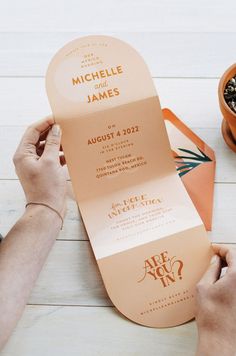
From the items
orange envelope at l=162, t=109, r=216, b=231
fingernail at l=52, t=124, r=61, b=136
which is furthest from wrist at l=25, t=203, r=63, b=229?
orange envelope at l=162, t=109, r=216, b=231

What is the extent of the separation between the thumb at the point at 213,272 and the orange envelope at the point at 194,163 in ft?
0.23

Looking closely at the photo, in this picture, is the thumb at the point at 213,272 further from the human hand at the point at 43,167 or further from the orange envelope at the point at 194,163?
the human hand at the point at 43,167

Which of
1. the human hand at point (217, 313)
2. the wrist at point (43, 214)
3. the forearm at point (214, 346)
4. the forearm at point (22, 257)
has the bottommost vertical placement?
the forearm at point (214, 346)

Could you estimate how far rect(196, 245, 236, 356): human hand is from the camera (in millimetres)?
763

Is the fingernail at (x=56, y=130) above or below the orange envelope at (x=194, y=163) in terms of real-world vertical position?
above

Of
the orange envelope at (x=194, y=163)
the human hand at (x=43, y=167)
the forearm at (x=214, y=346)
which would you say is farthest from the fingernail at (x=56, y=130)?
the forearm at (x=214, y=346)

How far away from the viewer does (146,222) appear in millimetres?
900

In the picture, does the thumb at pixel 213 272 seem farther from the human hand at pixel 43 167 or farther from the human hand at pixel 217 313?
the human hand at pixel 43 167

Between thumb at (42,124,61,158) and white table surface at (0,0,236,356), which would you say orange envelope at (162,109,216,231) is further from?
thumb at (42,124,61,158)

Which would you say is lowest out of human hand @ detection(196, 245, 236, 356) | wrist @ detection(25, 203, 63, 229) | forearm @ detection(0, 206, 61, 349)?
human hand @ detection(196, 245, 236, 356)

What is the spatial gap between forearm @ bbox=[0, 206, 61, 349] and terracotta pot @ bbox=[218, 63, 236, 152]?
0.31m

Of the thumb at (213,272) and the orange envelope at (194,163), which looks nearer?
the thumb at (213,272)

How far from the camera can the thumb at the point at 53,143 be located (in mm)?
844

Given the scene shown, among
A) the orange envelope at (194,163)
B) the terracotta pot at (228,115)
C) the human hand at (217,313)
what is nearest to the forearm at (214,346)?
the human hand at (217,313)
